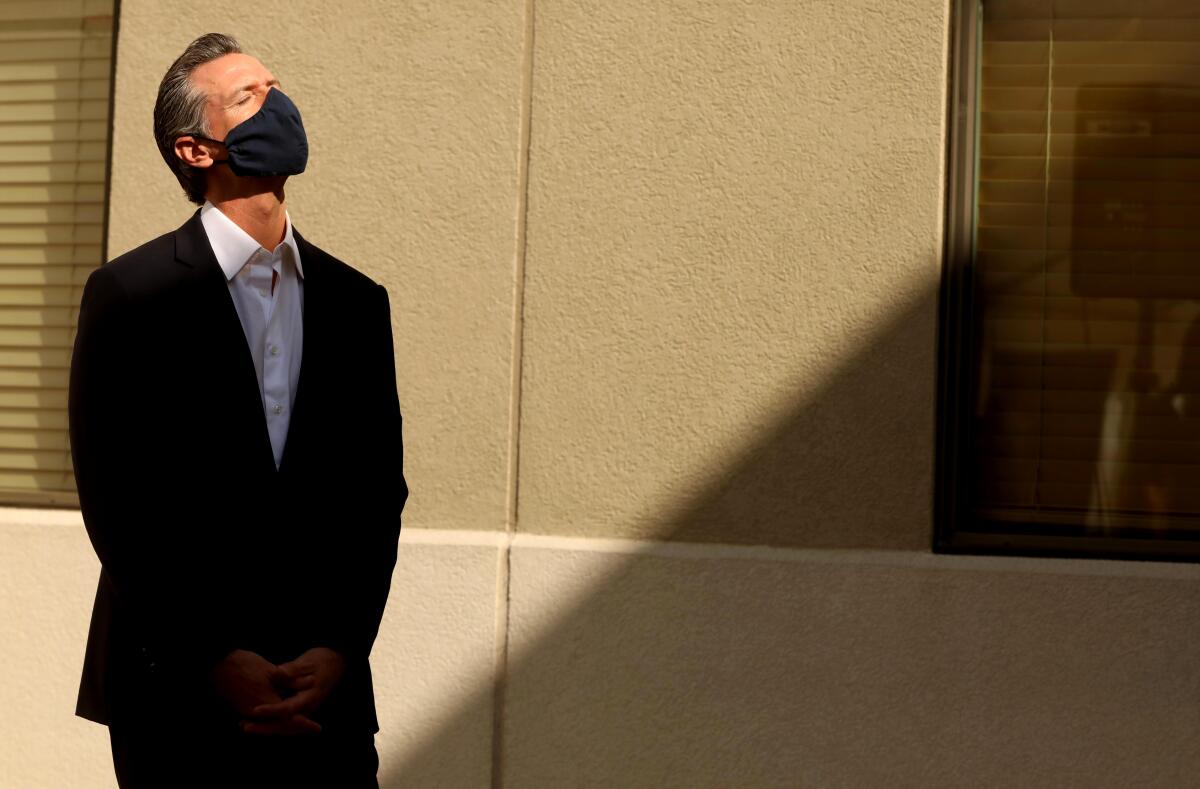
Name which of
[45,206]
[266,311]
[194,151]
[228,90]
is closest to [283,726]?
[266,311]

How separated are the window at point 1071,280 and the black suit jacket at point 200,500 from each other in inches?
82.9

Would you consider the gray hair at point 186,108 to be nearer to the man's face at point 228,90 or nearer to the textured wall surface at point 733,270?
the man's face at point 228,90

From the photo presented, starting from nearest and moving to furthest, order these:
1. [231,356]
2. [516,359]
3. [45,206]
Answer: [231,356] → [516,359] → [45,206]

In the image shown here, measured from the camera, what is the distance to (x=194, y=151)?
8.74 ft

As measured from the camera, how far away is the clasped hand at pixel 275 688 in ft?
8.04

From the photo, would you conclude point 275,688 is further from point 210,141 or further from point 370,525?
point 210,141

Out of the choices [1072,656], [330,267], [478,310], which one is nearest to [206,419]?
[330,267]

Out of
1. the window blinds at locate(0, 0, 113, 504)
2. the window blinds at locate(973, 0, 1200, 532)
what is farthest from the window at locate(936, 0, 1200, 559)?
the window blinds at locate(0, 0, 113, 504)

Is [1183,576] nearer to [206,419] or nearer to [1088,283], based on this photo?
[1088,283]

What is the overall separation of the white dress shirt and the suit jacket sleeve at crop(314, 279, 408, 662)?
180 millimetres

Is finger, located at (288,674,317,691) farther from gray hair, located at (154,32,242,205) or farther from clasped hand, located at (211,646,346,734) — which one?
gray hair, located at (154,32,242,205)

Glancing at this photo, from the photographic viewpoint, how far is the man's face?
8.73 ft

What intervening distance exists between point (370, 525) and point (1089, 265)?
8.39 ft

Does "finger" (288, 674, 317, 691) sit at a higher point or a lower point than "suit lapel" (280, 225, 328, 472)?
lower
